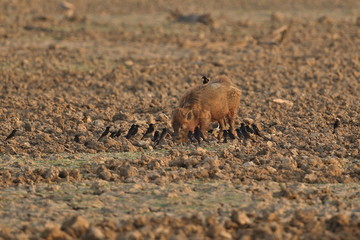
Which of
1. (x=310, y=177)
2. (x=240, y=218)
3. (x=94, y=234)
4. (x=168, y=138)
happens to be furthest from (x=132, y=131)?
(x=94, y=234)

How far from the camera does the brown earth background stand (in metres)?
6.34

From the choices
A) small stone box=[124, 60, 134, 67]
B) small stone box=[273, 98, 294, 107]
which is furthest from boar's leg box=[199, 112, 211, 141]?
small stone box=[124, 60, 134, 67]

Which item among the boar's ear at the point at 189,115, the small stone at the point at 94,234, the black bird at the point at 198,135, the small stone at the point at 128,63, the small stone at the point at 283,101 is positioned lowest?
the small stone at the point at 128,63

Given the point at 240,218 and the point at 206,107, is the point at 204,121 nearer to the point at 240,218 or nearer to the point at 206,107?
the point at 206,107

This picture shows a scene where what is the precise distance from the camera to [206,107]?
30.5 feet

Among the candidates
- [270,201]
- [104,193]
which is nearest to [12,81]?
[104,193]

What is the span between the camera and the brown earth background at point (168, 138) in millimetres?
6336

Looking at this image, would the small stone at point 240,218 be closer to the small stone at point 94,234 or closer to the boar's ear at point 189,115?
the small stone at point 94,234

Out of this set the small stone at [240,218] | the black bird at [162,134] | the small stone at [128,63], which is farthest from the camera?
the small stone at [128,63]

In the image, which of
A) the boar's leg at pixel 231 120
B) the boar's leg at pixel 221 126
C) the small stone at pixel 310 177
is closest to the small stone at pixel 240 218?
the small stone at pixel 310 177

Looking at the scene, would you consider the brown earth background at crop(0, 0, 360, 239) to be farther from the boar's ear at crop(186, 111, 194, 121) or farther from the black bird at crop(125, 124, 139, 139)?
the boar's ear at crop(186, 111, 194, 121)

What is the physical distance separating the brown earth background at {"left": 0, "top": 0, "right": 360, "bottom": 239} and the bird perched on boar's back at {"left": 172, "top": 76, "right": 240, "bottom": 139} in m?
0.24

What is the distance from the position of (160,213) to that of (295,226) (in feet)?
3.62

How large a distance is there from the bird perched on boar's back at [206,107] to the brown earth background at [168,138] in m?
0.24
